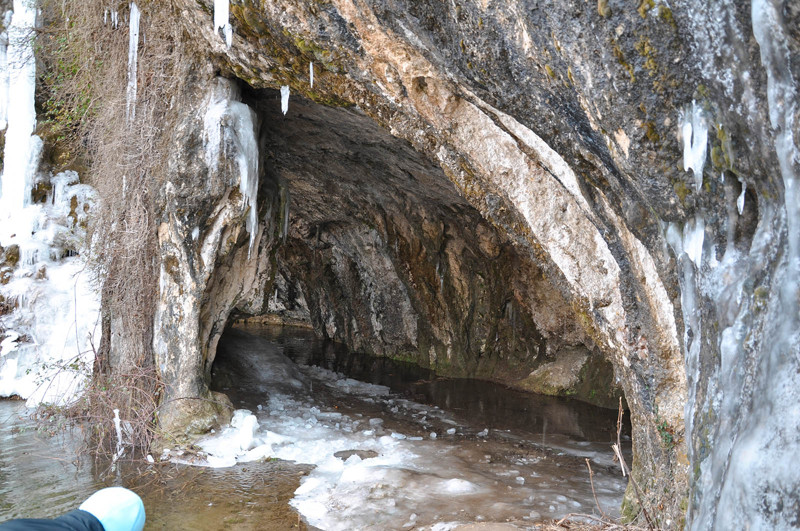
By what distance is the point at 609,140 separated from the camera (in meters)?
3.46

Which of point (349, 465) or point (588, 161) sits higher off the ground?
point (588, 161)

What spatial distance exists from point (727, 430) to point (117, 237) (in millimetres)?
7771

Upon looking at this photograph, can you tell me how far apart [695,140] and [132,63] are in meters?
7.62

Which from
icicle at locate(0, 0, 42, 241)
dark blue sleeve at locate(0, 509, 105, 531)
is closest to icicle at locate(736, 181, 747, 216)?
dark blue sleeve at locate(0, 509, 105, 531)

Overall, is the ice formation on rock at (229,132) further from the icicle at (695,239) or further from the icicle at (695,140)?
the icicle at (695,140)

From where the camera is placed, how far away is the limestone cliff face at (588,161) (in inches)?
107

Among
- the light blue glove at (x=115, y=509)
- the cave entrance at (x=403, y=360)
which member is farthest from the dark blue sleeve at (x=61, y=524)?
the cave entrance at (x=403, y=360)

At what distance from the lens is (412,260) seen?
14.5m

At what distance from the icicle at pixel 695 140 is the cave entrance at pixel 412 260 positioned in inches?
242

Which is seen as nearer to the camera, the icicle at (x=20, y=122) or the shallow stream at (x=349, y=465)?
the shallow stream at (x=349, y=465)

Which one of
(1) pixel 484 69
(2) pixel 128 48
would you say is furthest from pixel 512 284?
(1) pixel 484 69

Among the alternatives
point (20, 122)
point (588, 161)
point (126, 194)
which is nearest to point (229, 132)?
point (126, 194)

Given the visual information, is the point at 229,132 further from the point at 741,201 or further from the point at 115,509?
the point at 741,201

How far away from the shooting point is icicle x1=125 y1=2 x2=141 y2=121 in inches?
325
